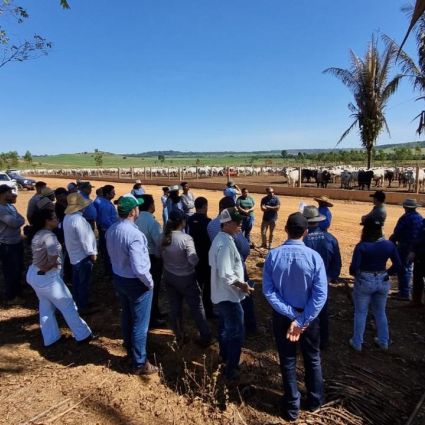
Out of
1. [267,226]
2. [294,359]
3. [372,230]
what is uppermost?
[372,230]

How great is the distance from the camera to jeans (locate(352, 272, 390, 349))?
14.8ft

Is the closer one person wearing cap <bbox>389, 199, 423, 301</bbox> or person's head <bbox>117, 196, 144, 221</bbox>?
person's head <bbox>117, 196, 144, 221</bbox>

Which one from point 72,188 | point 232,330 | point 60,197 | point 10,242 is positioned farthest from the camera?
point 72,188

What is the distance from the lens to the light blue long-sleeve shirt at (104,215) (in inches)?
283

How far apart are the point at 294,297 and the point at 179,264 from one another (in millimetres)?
1566

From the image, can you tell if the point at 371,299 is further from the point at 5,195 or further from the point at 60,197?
→ the point at 60,197

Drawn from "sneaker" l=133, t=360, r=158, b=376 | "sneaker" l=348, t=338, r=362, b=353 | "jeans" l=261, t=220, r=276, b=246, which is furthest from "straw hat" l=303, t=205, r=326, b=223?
"jeans" l=261, t=220, r=276, b=246

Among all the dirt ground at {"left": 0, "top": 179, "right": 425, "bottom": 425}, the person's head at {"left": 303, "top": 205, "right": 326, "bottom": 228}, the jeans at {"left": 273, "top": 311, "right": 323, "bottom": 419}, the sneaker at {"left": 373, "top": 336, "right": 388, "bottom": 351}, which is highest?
the person's head at {"left": 303, "top": 205, "right": 326, "bottom": 228}

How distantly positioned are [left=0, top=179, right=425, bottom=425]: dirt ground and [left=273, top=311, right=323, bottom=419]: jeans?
0.20 m

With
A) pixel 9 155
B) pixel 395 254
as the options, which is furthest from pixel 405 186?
→ pixel 9 155

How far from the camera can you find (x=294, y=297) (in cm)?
338

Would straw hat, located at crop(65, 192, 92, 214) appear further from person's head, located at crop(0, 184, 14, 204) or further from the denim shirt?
the denim shirt

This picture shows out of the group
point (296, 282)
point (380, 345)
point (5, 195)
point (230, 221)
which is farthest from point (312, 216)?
point (5, 195)

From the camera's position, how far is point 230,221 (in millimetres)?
3840
